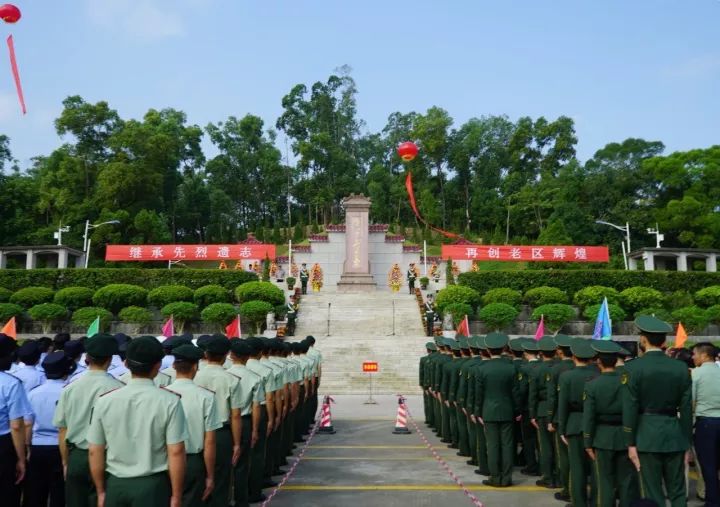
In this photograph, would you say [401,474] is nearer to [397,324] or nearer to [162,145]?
[397,324]

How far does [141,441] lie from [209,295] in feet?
69.0

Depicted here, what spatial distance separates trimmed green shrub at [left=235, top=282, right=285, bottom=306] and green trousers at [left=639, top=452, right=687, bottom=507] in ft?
64.4

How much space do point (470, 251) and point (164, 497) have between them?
31015 millimetres

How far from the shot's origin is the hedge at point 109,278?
25625 millimetres

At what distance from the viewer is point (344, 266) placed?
35.3 m

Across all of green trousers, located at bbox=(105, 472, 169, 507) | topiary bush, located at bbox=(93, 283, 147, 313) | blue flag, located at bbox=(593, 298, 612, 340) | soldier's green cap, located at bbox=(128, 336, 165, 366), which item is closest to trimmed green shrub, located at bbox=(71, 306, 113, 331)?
topiary bush, located at bbox=(93, 283, 147, 313)

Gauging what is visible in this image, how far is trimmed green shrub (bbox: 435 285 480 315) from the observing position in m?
23.0

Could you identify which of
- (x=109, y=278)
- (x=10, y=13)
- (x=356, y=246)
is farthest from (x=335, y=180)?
(x=10, y=13)

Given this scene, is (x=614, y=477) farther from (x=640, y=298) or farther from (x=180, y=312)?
(x=640, y=298)

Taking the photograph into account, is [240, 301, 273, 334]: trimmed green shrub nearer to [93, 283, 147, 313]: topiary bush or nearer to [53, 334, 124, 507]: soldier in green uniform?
[93, 283, 147, 313]: topiary bush

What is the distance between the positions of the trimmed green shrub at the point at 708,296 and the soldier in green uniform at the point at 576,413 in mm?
21225

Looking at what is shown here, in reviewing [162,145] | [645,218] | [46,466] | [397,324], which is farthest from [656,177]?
Answer: [46,466]

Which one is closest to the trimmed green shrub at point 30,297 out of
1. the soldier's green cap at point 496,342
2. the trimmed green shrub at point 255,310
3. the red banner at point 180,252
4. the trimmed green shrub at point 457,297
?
the trimmed green shrub at point 255,310

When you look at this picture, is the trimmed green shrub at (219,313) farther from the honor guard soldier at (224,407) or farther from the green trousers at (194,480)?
the green trousers at (194,480)
